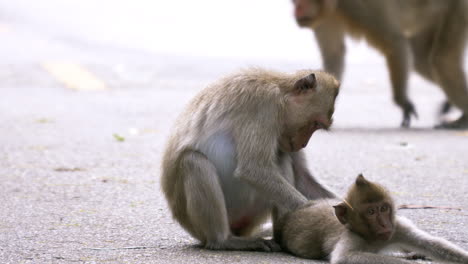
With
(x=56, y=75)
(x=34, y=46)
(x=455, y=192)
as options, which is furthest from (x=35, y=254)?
(x=34, y=46)

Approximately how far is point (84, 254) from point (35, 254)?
0.69 ft

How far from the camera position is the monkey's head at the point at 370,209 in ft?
12.1

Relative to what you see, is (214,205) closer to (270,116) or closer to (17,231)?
(270,116)

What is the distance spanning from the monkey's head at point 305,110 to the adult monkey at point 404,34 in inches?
201

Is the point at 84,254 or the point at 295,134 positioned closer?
the point at 84,254

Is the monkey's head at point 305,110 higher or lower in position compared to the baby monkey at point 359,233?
higher

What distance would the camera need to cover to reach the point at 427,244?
152 inches

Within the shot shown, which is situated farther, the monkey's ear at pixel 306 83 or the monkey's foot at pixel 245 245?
the monkey's ear at pixel 306 83

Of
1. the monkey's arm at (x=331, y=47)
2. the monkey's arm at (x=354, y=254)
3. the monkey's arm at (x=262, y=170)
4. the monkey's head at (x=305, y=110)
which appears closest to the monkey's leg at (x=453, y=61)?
the monkey's arm at (x=331, y=47)

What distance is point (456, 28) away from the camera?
981 centimetres

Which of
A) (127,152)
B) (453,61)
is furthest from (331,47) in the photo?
(127,152)

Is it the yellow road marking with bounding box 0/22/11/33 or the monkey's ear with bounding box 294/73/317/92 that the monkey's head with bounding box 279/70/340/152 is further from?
the yellow road marking with bounding box 0/22/11/33

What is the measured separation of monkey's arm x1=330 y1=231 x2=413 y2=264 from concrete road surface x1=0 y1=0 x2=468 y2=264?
0.25 metres

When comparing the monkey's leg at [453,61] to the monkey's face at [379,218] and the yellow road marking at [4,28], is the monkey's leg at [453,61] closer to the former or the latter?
the monkey's face at [379,218]
